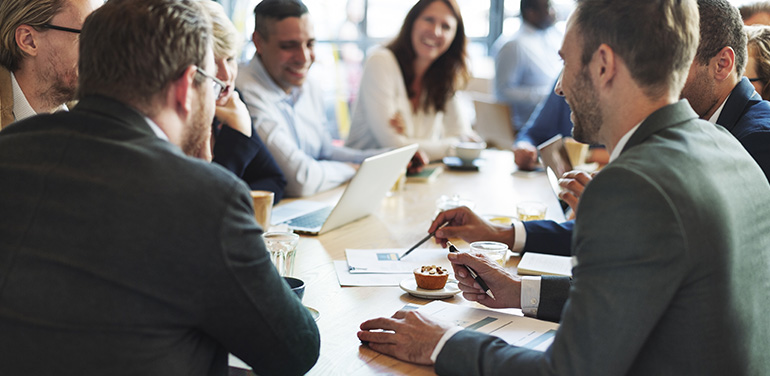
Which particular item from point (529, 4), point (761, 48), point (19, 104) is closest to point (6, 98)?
point (19, 104)

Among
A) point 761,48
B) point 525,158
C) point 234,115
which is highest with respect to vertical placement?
point 761,48

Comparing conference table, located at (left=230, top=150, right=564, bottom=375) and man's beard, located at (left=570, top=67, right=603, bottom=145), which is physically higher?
man's beard, located at (left=570, top=67, right=603, bottom=145)

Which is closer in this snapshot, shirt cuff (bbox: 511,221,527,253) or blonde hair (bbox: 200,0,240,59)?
shirt cuff (bbox: 511,221,527,253)

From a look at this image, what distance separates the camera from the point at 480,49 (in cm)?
773

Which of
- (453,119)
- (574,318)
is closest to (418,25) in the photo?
(453,119)

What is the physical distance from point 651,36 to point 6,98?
5.62ft

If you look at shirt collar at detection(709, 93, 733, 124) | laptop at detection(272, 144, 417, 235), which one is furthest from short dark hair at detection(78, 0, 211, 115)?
shirt collar at detection(709, 93, 733, 124)

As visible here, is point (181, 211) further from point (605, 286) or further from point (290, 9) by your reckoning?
point (290, 9)

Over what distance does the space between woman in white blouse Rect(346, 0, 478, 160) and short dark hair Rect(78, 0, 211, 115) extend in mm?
2702

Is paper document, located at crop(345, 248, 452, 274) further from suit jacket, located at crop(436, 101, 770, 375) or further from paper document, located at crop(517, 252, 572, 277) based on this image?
suit jacket, located at crop(436, 101, 770, 375)

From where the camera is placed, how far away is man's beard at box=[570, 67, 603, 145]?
124cm

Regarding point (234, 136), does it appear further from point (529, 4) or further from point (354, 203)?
point (529, 4)

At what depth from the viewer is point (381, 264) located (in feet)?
6.18

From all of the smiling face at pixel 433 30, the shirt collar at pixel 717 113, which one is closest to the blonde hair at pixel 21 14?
the shirt collar at pixel 717 113
